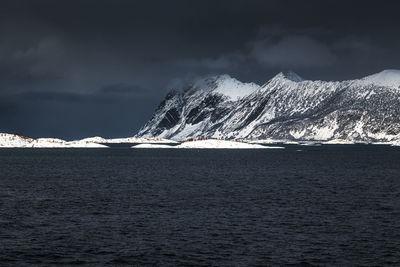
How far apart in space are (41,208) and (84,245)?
974 inches

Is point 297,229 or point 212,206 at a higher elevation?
point 212,206

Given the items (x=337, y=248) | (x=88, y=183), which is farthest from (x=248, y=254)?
(x=88, y=183)

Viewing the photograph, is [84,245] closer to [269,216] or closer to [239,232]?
[239,232]

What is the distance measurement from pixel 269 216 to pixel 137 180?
5787 centimetres

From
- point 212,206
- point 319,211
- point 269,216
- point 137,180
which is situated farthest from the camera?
point 137,180

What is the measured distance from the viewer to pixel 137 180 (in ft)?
377

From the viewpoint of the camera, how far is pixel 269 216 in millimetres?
62031

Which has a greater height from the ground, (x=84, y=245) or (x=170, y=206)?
(x=170, y=206)

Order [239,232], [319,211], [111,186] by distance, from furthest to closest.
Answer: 1. [111,186]
2. [319,211]
3. [239,232]

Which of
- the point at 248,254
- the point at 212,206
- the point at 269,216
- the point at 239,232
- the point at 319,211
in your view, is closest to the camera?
the point at 248,254

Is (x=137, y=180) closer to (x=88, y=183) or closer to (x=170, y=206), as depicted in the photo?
(x=88, y=183)

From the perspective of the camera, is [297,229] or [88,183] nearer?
[297,229]

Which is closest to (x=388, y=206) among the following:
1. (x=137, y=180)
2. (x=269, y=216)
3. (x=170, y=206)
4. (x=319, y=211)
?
(x=319, y=211)

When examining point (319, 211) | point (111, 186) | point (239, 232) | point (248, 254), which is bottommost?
point (248, 254)
